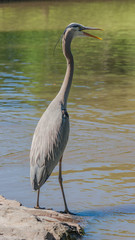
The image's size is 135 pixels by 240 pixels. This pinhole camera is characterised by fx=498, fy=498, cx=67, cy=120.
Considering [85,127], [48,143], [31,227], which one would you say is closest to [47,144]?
[48,143]

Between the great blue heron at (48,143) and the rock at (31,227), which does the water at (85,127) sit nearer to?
the rock at (31,227)

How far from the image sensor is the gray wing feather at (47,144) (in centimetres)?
499

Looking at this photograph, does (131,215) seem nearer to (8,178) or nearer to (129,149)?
(8,178)

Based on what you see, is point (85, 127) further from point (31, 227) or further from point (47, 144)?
point (31, 227)

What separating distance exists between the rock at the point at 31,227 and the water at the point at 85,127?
35cm

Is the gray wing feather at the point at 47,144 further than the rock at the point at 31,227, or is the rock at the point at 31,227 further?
the gray wing feather at the point at 47,144

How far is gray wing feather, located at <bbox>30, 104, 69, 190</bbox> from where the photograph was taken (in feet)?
16.4

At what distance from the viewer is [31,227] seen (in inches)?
164

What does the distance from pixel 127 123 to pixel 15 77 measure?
562 centimetres

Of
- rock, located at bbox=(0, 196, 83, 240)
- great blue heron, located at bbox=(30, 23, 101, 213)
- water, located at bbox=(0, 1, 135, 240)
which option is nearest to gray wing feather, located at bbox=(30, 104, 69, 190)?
great blue heron, located at bbox=(30, 23, 101, 213)

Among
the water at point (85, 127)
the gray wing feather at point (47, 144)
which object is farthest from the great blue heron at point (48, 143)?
the water at point (85, 127)

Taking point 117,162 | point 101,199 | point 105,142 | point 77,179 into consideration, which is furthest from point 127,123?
point 101,199

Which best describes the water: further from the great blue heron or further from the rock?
the great blue heron

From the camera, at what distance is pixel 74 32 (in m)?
5.71
